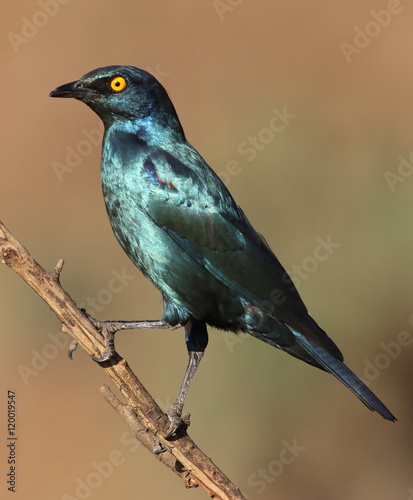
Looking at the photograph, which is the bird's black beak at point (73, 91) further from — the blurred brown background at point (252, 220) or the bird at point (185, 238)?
the blurred brown background at point (252, 220)

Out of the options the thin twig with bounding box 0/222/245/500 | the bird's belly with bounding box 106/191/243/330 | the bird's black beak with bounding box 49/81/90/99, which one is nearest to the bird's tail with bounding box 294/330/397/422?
the bird's belly with bounding box 106/191/243/330

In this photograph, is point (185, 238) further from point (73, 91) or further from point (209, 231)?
point (73, 91)

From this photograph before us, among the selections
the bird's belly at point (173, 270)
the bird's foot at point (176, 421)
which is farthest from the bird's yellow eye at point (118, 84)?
the bird's foot at point (176, 421)

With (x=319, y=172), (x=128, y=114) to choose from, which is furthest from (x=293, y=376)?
(x=128, y=114)

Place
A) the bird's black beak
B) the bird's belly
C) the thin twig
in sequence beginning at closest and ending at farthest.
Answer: the thin twig
the bird's belly
the bird's black beak

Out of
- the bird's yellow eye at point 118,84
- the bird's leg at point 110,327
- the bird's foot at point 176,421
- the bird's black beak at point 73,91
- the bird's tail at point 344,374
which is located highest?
the bird's yellow eye at point 118,84

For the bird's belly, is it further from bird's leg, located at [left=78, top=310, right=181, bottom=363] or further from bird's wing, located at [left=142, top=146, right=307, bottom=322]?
bird's leg, located at [left=78, top=310, right=181, bottom=363]

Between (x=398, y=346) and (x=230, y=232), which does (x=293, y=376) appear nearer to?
(x=398, y=346)
